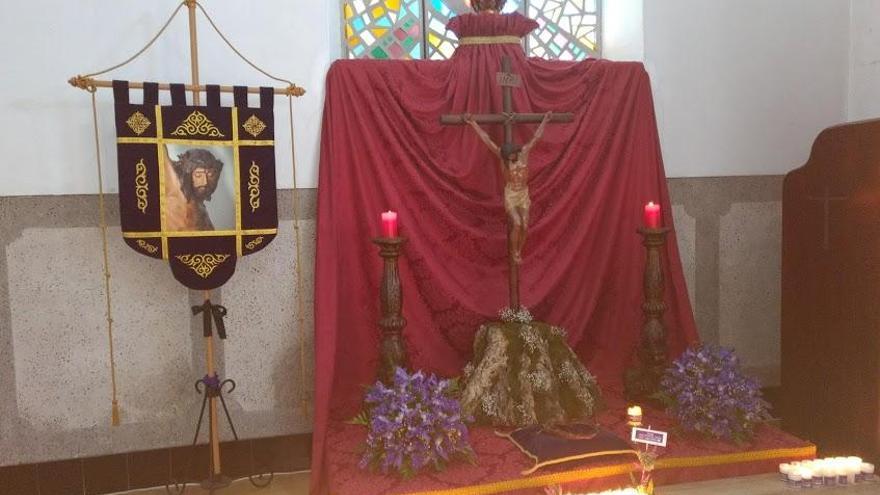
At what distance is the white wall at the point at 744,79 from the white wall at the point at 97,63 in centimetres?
207

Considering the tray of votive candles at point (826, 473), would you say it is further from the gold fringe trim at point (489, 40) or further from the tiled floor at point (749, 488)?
the gold fringe trim at point (489, 40)

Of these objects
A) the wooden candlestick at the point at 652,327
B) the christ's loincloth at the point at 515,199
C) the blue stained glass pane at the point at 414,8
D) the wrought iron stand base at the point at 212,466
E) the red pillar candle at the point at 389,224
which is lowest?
the wrought iron stand base at the point at 212,466

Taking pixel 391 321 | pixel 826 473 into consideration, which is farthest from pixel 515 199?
pixel 826 473

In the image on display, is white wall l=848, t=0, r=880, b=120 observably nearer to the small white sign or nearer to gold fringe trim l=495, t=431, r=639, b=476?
the small white sign

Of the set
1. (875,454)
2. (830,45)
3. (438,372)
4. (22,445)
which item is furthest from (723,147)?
(22,445)

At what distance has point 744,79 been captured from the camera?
426 cm

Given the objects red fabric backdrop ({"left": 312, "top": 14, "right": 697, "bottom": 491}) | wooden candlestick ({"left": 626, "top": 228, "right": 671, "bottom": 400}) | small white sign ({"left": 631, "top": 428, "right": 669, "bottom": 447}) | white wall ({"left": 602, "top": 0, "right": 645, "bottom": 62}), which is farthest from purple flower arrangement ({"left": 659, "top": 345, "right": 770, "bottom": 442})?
white wall ({"left": 602, "top": 0, "right": 645, "bottom": 62})

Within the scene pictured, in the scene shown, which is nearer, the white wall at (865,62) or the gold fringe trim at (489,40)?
the gold fringe trim at (489,40)

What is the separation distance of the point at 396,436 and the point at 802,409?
7.86 feet

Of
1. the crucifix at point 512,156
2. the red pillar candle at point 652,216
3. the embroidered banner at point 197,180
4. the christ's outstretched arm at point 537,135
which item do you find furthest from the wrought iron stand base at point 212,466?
the red pillar candle at point 652,216

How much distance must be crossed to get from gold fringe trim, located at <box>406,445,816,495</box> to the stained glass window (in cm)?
243

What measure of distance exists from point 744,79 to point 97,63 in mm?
3641

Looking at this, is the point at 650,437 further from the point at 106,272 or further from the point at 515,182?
the point at 106,272

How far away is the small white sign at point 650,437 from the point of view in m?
2.93
